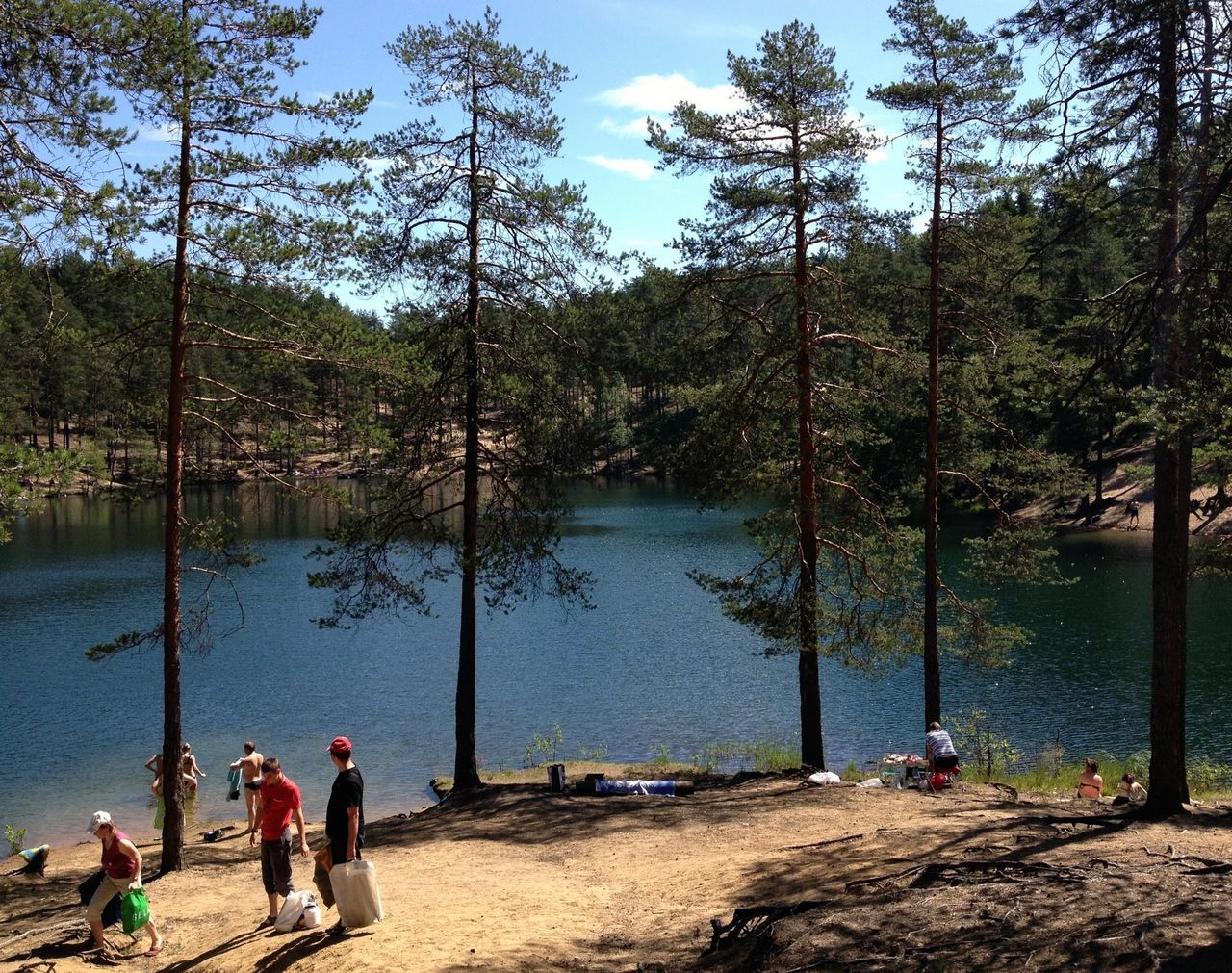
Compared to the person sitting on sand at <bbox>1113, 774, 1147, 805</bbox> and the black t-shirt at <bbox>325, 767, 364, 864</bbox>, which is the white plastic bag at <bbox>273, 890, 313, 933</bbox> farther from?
the person sitting on sand at <bbox>1113, 774, 1147, 805</bbox>

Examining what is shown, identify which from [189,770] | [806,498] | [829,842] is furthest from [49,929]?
[806,498]

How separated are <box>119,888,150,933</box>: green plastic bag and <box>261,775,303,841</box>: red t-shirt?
117 centimetres

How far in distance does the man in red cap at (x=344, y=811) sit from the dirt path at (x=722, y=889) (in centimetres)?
73

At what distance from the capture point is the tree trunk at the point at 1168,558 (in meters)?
10.0

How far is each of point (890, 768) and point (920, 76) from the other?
11999 millimetres

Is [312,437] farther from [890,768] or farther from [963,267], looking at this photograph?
[890,768]

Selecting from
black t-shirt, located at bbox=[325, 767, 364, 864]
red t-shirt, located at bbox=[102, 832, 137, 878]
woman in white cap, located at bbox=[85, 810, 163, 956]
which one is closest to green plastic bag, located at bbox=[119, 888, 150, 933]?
woman in white cap, located at bbox=[85, 810, 163, 956]

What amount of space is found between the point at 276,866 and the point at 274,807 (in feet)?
1.73

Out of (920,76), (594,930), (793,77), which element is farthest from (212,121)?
(920,76)

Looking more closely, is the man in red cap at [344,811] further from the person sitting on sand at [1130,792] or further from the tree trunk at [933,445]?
the tree trunk at [933,445]

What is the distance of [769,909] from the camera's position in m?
7.87

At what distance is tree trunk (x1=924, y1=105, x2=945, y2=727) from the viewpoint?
17.3m

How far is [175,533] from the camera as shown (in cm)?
1288

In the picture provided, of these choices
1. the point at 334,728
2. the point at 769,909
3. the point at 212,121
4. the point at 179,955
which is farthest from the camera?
the point at 334,728
